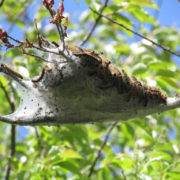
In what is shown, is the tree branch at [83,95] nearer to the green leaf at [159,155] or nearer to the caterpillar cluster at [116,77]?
the caterpillar cluster at [116,77]

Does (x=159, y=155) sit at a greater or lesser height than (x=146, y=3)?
lesser

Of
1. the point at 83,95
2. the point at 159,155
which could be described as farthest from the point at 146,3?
the point at 83,95

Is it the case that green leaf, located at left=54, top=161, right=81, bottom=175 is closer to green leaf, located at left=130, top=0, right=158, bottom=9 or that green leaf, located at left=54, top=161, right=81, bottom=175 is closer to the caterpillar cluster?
the caterpillar cluster

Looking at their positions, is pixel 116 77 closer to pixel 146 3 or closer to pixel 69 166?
pixel 69 166

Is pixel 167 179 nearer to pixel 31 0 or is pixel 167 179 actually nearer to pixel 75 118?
pixel 75 118

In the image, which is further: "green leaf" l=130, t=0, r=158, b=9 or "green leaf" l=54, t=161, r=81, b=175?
"green leaf" l=130, t=0, r=158, b=9

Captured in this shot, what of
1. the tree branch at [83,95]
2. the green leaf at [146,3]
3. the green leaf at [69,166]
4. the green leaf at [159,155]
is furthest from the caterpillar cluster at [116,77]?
the green leaf at [146,3]

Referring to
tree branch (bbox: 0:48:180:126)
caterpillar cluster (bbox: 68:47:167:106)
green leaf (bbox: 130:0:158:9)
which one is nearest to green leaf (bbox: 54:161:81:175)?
tree branch (bbox: 0:48:180:126)

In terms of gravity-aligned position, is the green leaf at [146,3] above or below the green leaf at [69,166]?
above

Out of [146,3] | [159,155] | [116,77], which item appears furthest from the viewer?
[146,3]

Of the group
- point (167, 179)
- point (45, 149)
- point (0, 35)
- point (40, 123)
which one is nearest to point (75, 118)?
point (40, 123)
